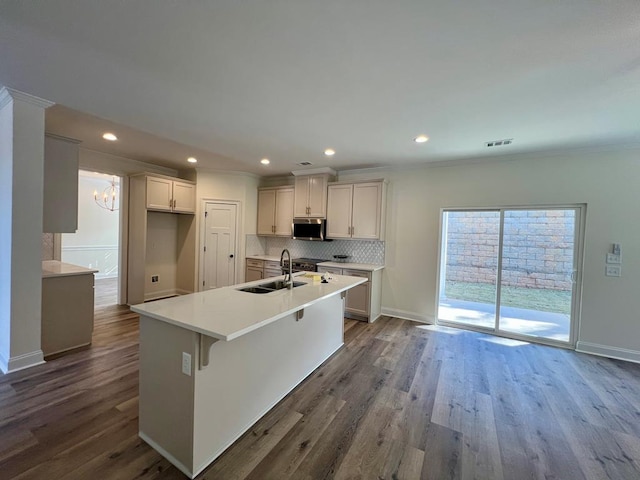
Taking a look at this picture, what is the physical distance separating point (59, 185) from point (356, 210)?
4018 mm

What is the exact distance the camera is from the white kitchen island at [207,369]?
1.62m

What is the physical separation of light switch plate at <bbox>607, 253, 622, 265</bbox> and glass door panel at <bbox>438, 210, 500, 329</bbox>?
119 cm

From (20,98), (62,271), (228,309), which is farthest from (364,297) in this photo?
(20,98)

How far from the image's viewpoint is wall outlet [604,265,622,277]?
134 inches

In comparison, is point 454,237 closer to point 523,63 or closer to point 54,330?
point 523,63

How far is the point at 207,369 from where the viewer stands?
1.68 meters

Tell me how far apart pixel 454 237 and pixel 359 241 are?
1.63 m

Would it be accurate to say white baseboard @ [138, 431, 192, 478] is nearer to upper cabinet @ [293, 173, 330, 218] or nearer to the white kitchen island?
the white kitchen island

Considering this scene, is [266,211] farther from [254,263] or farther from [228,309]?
[228,309]

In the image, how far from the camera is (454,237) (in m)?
4.46

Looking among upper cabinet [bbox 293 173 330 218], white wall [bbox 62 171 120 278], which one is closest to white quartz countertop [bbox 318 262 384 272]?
upper cabinet [bbox 293 173 330 218]

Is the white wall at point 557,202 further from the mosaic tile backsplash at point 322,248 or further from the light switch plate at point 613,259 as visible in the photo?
the mosaic tile backsplash at point 322,248

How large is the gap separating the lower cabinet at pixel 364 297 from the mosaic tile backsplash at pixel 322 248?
1.39 ft

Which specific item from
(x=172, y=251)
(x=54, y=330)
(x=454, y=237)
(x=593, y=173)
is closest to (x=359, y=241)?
(x=454, y=237)
